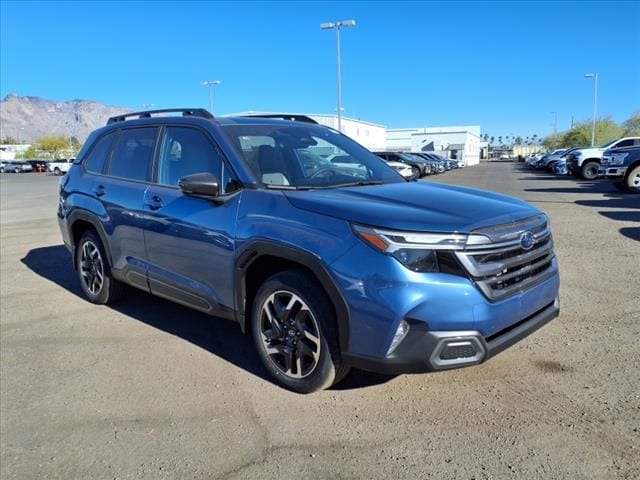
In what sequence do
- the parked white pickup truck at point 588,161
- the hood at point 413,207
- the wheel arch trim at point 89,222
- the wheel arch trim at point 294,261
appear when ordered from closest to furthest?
the hood at point 413,207 → the wheel arch trim at point 294,261 → the wheel arch trim at point 89,222 → the parked white pickup truck at point 588,161

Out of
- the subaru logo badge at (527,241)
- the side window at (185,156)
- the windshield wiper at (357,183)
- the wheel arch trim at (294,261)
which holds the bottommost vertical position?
the wheel arch trim at (294,261)

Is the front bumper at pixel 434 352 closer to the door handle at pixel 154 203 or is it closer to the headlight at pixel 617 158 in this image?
the door handle at pixel 154 203

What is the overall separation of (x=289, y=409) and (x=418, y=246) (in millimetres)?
1348

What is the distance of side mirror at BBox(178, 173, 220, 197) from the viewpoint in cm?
338

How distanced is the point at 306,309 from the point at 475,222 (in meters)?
1.14

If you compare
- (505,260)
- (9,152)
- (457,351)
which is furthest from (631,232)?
(9,152)

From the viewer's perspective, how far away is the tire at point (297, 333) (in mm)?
2992

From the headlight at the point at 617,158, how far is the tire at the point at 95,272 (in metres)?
15.2

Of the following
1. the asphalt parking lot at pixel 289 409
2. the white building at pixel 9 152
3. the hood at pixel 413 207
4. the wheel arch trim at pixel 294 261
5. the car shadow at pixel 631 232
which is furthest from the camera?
the white building at pixel 9 152

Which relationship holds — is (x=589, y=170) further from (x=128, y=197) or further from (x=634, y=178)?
(x=128, y=197)

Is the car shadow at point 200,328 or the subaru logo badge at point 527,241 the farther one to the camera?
the car shadow at point 200,328

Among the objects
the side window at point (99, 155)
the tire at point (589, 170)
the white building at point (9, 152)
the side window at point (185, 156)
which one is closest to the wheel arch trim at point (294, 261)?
the side window at point (185, 156)

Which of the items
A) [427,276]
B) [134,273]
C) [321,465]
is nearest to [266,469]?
[321,465]

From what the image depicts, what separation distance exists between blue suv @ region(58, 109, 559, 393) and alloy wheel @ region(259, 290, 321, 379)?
0.01 m
